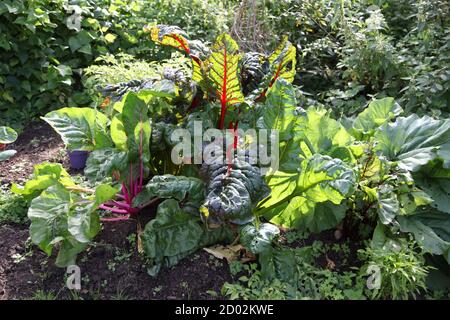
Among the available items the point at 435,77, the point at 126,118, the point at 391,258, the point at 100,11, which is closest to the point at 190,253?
the point at 126,118

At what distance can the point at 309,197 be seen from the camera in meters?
2.59

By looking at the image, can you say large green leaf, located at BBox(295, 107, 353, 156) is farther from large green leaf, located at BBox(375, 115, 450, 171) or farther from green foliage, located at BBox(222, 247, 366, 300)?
green foliage, located at BBox(222, 247, 366, 300)

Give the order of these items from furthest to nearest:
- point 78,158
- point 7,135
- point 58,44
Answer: point 58,44, point 78,158, point 7,135

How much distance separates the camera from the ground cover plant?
2.46 m

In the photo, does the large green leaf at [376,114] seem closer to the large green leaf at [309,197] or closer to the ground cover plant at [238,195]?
the ground cover plant at [238,195]

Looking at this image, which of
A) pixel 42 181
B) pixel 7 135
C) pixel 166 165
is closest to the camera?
pixel 42 181

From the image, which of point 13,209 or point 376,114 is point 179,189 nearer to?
point 13,209

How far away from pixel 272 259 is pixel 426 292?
0.80m

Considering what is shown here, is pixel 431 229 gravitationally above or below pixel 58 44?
below

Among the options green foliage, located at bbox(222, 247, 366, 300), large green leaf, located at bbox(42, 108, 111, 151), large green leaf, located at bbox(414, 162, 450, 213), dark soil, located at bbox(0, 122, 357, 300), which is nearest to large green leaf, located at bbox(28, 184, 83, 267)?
dark soil, located at bbox(0, 122, 357, 300)

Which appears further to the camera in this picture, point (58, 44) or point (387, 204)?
point (58, 44)

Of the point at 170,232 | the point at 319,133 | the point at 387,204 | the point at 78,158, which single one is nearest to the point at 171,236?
the point at 170,232

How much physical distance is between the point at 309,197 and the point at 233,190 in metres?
0.44
